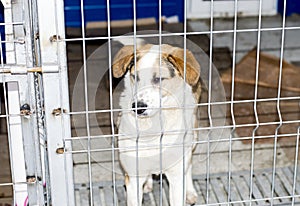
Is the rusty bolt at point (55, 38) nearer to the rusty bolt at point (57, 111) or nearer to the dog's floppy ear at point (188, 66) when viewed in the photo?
the rusty bolt at point (57, 111)

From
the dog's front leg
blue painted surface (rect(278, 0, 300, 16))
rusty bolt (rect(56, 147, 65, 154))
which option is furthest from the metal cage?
blue painted surface (rect(278, 0, 300, 16))

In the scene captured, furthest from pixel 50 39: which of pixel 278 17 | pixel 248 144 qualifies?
pixel 278 17

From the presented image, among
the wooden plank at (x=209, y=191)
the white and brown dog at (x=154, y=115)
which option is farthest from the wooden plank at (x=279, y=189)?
the white and brown dog at (x=154, y=115)

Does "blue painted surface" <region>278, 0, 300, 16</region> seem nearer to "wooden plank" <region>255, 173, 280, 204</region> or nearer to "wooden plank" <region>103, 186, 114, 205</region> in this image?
"wooden plank" <region>255, 173, 280, 204</region>

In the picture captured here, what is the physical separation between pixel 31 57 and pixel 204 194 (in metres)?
1.04

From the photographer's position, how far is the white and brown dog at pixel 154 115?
212 cm

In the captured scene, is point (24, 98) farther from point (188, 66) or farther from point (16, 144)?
point (188, 66)

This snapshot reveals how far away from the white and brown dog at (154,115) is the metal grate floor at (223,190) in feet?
0.63

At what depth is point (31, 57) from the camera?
5.81 ft

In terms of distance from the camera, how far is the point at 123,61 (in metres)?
2.18

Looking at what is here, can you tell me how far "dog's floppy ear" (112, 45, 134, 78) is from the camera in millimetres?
2166

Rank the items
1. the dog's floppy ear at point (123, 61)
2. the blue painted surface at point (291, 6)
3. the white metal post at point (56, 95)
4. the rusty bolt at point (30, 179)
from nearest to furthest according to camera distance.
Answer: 1. the white metal post at point (56, 95)
2. the rusty bolt at point (30, 179)
3. the dog's floppy ear at point (123, 61)
4. the blue painted surface at point (291, 6)

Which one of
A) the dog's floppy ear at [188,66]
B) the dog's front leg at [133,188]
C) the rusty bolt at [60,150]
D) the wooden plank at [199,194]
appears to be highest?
the dog's floppy ear at [188,66]

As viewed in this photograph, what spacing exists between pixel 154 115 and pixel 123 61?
23 cm
